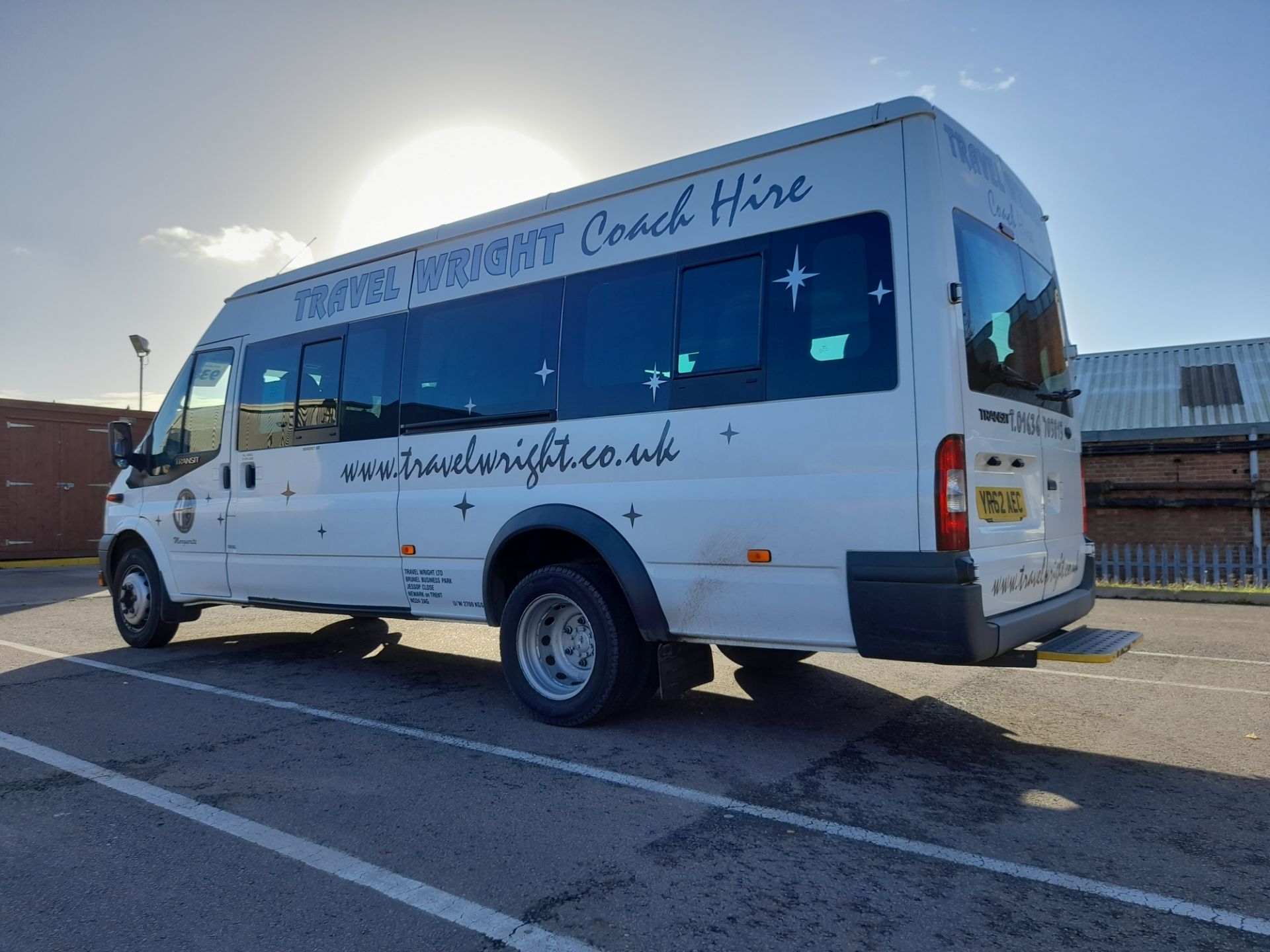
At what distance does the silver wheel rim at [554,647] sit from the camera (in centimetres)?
538

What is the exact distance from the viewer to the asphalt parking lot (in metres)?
2.93

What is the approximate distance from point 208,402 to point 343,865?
5334 millimetres

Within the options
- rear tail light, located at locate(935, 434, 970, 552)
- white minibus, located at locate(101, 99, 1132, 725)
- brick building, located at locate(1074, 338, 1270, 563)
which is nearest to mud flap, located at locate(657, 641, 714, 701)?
white minibus, located at locate(101, 99, 1132, 725)

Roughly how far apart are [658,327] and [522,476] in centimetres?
121

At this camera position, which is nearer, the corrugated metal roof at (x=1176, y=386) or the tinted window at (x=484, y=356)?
the tinted window at (x=484, y=356)

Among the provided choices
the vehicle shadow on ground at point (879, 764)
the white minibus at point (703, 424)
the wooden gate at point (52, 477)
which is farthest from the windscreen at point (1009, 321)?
the wooden gate at point (52, 477)

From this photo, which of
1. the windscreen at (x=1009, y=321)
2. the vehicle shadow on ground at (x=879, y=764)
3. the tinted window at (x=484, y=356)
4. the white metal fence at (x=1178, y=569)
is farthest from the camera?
the white metal fence at (x=1178, y=569)

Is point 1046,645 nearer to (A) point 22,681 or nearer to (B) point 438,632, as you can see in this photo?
(B) point 438,632

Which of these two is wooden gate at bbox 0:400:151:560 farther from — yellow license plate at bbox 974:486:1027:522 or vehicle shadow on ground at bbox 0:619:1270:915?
yellow license plate at bbox 974:486:1027:522

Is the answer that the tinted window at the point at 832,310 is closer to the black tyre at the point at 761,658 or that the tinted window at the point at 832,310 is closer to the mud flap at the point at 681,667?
the mud flap at the point at 681,667

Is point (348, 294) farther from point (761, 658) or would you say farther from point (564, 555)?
point (761, 658)

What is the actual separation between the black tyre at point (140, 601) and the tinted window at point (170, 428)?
2.66 ft

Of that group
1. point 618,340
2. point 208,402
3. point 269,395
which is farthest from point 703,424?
point 208,402

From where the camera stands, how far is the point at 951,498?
4000 mm
